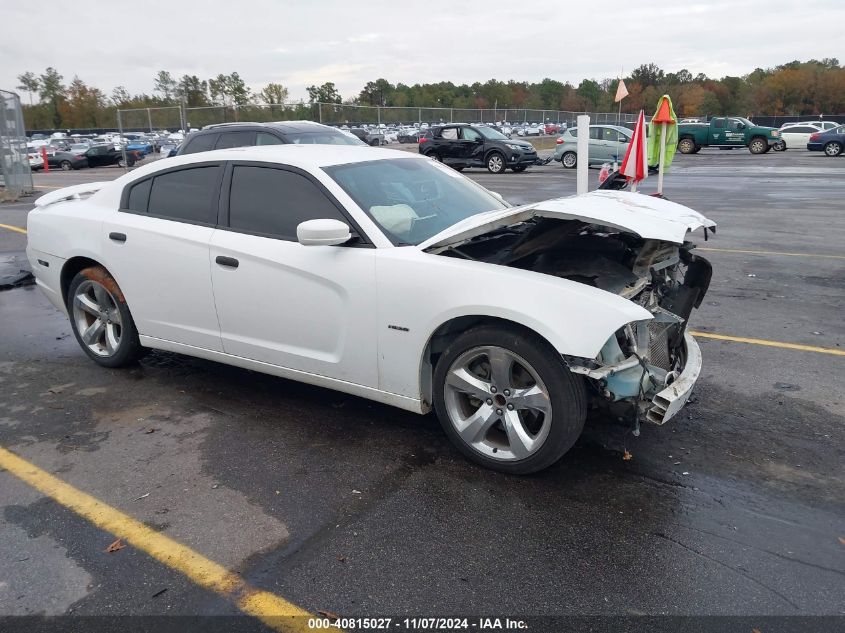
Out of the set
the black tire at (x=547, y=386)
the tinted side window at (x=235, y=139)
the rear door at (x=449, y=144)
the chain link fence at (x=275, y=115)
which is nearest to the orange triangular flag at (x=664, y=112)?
the tinted side window at (x=235, y=139)

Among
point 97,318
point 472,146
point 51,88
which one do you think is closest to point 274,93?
point 51,88

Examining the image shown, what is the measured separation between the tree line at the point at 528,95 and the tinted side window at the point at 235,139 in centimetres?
5735

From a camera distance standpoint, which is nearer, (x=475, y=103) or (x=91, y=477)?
(x=91, y=477)

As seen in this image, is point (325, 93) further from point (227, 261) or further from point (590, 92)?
point (227, 261)

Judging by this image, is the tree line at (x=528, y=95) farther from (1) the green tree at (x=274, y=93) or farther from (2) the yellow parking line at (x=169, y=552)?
(2) the yellow parking line at (x=169, y=552)

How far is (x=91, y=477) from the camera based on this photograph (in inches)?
140

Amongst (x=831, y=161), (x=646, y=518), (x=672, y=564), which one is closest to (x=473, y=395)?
(x=646, y=518)

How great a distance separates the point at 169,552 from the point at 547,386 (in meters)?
1.86

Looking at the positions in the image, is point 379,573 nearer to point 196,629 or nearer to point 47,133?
point 196,629

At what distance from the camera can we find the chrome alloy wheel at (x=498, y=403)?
3268mm

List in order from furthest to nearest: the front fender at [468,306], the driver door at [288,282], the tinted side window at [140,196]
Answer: the tinted side window at [140,196]
the driver door at [288,282]
the front fender at [468,306]

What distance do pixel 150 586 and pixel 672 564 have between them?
7.01 feet

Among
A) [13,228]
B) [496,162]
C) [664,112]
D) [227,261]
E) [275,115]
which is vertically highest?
[275,115]

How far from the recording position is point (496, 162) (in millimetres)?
23641
